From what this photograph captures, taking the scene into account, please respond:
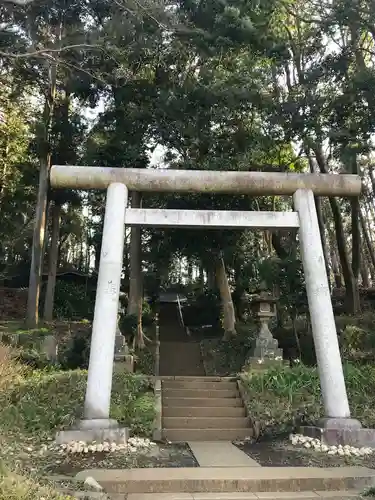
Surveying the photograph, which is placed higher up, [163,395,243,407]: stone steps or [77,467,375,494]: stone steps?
[163,395,243,407]: stone steps

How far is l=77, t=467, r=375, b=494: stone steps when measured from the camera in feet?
16.7

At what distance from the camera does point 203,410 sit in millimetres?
9219

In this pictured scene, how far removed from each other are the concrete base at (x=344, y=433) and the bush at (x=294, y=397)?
0.89 metres

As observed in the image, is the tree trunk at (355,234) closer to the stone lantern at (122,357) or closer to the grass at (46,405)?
the stone lantern at (122,357)

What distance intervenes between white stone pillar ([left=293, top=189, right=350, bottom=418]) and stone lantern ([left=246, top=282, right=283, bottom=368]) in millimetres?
3568

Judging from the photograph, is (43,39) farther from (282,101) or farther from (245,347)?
(245,347)

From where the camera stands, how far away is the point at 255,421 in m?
8.63

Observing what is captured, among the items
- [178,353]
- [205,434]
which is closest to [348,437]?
[205,434]

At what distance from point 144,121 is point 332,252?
19.0 meters

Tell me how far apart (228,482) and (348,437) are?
2.71 metres

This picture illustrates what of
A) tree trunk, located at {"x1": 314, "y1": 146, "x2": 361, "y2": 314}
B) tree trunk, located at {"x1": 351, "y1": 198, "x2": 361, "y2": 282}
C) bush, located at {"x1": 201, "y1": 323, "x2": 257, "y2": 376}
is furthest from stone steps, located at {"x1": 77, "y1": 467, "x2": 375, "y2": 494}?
tree trunk, located at {"x1": 351, "y1": 198, "x2": 361, "y2": 282}

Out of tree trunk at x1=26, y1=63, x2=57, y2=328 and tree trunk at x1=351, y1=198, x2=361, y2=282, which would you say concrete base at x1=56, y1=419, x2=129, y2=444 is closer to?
tree trunk at x1=26, y1=63, x2=57, y2=328

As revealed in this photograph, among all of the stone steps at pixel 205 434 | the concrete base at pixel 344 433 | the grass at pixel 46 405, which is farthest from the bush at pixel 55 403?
the concrete base at pixel 344 433

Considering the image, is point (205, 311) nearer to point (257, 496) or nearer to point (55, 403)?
point (55, 403)
